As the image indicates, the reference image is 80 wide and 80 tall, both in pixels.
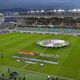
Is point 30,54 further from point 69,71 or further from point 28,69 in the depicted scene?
point 69,71

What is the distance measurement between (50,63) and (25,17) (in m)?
59.9

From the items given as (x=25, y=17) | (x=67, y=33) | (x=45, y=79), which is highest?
(x=25, y=17)

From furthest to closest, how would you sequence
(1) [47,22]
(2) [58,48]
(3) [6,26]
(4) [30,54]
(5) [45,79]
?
(1) [47,22] < (3) [6,26] < (2) [58,48] < (4) [30,54] < (5) [45,79]

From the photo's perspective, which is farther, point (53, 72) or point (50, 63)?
point (50, 63)

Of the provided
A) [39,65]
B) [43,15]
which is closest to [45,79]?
[39,65]

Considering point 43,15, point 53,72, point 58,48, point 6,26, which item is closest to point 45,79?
point 53,72

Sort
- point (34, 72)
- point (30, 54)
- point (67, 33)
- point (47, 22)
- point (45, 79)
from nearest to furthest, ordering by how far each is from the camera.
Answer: point (45, 79), point (34, 72), point (30, 54), point (67, 33), point (47, 22)

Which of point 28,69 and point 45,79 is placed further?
point 28,69

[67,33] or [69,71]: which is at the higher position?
[67,33]

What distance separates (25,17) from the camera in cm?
9100

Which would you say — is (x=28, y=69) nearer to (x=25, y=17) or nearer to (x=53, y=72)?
(x=53, y=72)

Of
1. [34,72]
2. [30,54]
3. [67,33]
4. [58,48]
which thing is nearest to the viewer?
[34,72]

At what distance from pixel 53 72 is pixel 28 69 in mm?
3858

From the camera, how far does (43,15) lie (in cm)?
8962
